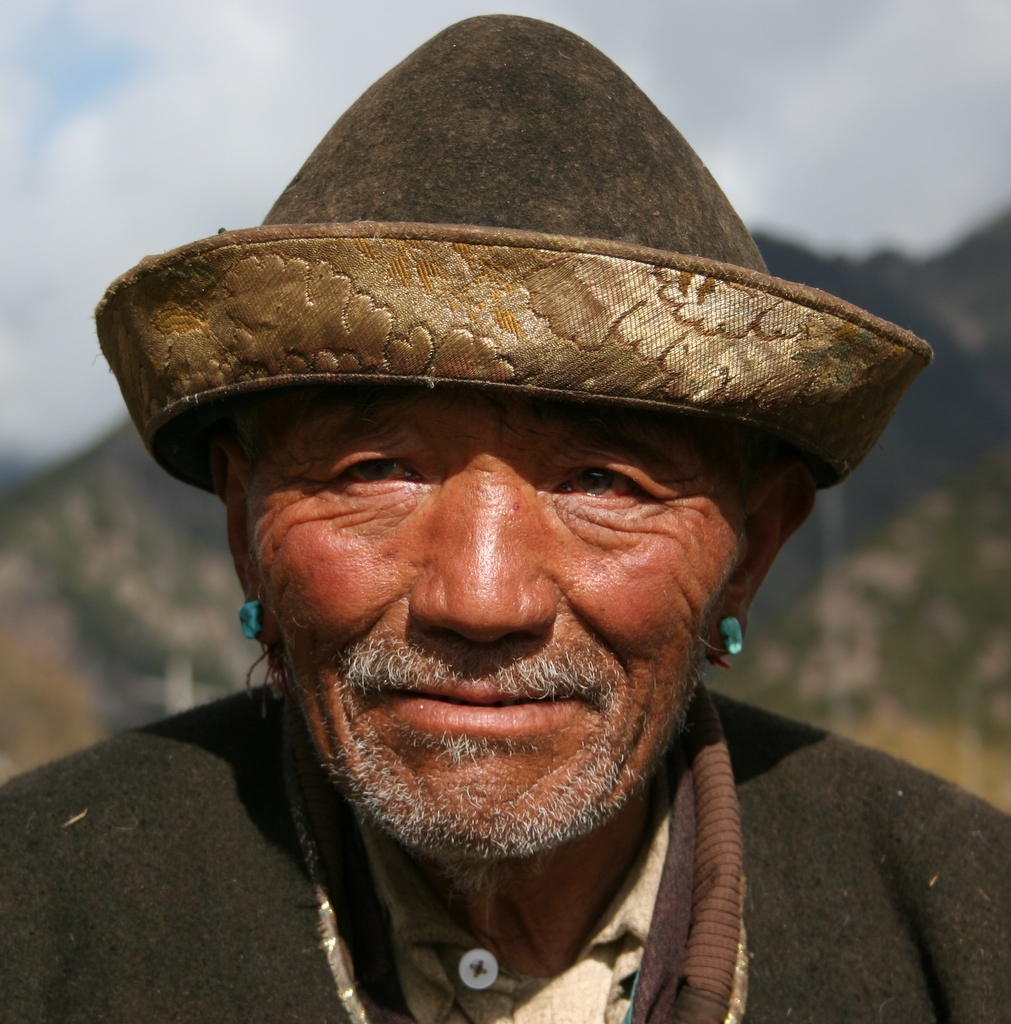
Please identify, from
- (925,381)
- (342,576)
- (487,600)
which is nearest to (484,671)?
(487,600)

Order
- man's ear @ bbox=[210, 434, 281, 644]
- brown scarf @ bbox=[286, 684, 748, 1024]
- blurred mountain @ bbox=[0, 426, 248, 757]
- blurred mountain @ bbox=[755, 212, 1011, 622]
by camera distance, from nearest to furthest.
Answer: brown scarf @ bbox=[286, 684, 748, 1024]
man's ear @ bbox=[210, 434, 281, 644]
blurred mountain @ bbox=[0, 426, 248, 757]
blurred mountain @ bbox=[755, 212, 1011, 622]

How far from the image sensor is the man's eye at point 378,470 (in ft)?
7.79

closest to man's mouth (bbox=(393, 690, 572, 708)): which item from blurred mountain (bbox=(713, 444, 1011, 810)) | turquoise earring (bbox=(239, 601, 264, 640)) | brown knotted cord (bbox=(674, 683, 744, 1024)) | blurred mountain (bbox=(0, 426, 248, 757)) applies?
turquoise earring (bbox=(239, 601, 264, 640))

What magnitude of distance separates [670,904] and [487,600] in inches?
36.8

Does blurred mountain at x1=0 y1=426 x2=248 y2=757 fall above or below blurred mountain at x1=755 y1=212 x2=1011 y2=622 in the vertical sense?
above

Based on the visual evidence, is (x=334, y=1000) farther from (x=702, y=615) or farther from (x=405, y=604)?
(x=702, y=615)

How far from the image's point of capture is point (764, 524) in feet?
9.46

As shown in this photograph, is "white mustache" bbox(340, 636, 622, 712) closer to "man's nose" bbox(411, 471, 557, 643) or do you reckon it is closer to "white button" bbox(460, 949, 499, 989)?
"man's nose" bbox(411, 471, 557, 643)

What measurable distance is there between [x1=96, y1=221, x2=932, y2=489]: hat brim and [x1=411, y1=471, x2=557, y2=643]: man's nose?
0.74 ft

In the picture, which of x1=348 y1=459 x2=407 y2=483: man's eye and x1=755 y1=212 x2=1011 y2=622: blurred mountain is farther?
x1=755 y1=212 x2=1011 y2=622: blurred mountain

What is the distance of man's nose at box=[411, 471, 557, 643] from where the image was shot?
7.14 ft

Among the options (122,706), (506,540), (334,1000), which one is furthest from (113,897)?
(122,706)

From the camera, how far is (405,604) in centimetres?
229

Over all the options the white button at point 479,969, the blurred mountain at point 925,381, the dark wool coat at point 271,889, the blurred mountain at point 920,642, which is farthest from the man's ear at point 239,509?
the blurred mountain at point 925,381
